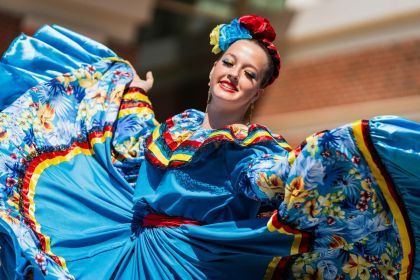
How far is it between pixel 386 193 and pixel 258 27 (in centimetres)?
97

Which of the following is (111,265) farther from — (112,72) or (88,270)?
(112,72)

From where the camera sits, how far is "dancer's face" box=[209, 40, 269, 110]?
11.2ft

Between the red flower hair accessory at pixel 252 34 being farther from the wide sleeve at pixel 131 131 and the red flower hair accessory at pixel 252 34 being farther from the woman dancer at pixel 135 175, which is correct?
the wide sleeve at pixel 131 131

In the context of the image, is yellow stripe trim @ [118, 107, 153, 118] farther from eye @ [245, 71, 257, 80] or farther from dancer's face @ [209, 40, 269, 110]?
eye @ [245, 71, 257, 80]

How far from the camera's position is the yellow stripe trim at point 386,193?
2764 mm

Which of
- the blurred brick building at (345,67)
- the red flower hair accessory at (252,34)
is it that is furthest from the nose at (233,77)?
the blurred brick building at (345,67)

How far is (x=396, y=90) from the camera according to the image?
740 cm

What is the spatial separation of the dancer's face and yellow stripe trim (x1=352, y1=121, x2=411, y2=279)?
728mm

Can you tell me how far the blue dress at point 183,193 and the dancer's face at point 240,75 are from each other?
179mm

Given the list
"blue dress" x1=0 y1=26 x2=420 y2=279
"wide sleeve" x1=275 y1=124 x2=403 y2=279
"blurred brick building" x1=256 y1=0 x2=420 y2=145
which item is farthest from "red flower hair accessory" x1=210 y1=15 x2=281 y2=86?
"blurred brick building" x1=256 y1=0 x2=420 y2=145

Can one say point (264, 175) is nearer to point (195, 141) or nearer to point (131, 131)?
point (195, 141)

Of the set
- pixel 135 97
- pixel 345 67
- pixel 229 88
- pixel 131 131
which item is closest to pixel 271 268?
pixel 229 88

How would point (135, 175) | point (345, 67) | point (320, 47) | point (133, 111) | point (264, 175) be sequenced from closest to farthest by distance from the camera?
1. point (264, 175)
2. point (135, 175)
3. point (133, 111)
4. point (345, 67)
5. point (320, 47)

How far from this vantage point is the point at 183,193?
315cm
